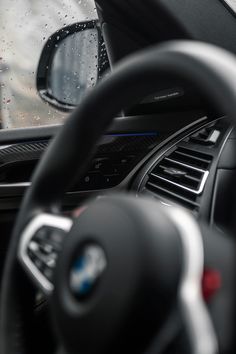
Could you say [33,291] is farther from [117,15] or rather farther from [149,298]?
[117,15]

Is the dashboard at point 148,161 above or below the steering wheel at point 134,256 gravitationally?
below

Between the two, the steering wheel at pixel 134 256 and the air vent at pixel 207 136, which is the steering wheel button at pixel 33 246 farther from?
the air vent at pixel 207 136

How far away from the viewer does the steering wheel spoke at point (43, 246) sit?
0.92 m

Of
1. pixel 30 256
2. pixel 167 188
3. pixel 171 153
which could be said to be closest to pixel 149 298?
pixel 30 256

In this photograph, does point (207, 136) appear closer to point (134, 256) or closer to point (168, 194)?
point (168, 194)

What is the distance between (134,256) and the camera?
0.74 m

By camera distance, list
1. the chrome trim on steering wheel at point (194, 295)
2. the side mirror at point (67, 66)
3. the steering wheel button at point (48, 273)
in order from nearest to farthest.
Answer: the chrome trim on steering wheel at point (194, 295)
the steering wheel button at point (48, 273)
the side mirror at point (67, 66)

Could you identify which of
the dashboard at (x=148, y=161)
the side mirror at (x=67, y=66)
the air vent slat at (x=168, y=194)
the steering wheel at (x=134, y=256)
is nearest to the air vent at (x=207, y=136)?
the dashboard at (x=148, y=161)

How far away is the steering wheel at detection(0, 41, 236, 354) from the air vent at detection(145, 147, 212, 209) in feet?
2.73

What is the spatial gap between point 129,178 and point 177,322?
1.69 m

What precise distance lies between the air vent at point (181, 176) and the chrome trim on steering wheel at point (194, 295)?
93 cm

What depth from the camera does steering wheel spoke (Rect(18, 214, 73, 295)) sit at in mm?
916

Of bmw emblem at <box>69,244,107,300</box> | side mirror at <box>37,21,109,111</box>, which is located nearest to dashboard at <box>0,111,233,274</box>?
side mirror at <box>37,21,109,111</box>

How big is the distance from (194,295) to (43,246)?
325 mm
